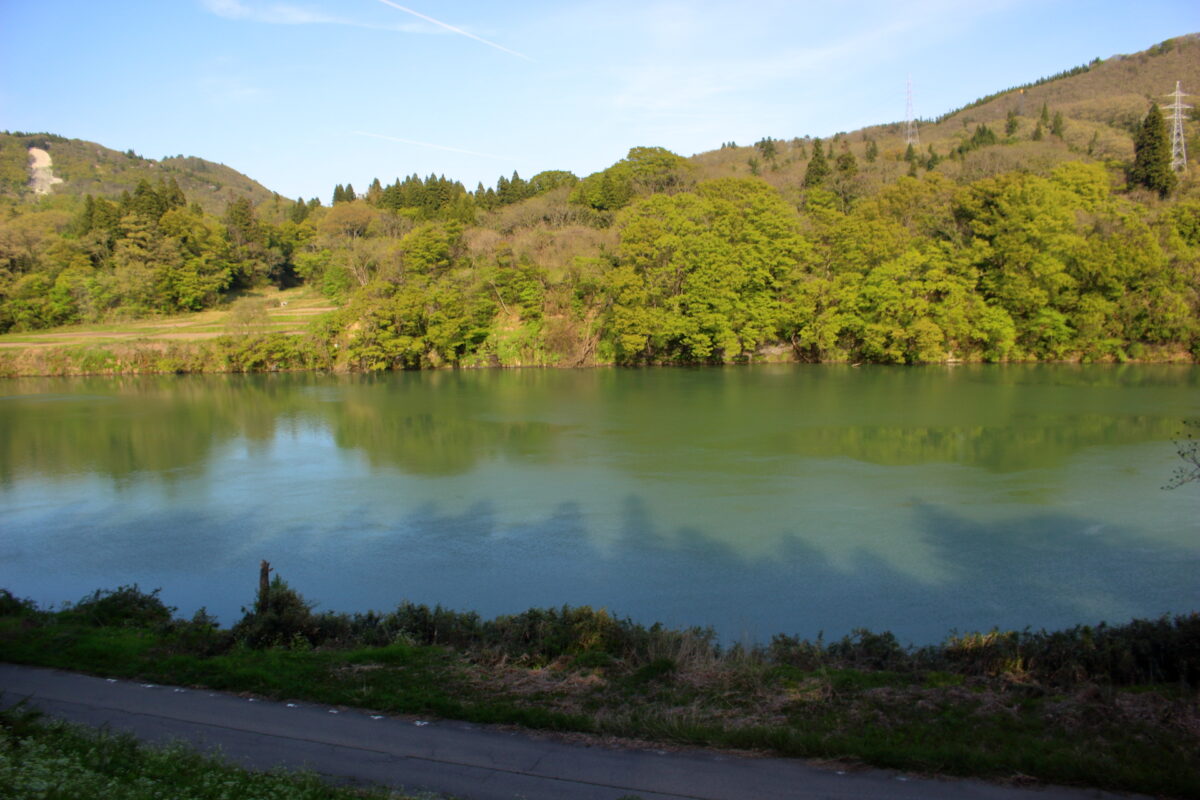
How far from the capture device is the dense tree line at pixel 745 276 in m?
35.2

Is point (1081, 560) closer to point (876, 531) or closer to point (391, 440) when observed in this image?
point (876, 531)

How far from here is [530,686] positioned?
6129 millimetres

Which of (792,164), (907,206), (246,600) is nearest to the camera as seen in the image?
(246,600)

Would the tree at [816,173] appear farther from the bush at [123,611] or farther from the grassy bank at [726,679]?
the bush at [123,611]

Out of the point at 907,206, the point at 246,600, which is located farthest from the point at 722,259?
the point at 246,600

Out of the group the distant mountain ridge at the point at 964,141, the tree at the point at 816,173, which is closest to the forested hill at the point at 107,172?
the distant mountain ridge at the point at 964,141

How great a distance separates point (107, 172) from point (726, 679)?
559 feet

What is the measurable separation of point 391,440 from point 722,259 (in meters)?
21.9

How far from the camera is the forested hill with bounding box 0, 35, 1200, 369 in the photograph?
116 ft

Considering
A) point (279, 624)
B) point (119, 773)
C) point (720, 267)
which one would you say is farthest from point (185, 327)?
point (119, 773)

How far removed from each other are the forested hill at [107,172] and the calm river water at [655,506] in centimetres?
10623

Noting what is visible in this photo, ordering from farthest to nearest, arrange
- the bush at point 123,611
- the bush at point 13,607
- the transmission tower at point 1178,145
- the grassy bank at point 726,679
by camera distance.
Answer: the transmission tower at point 1178,145 → the bush at point 13,607 → the bush at point 123,611 → the grassy bank at point 726,679

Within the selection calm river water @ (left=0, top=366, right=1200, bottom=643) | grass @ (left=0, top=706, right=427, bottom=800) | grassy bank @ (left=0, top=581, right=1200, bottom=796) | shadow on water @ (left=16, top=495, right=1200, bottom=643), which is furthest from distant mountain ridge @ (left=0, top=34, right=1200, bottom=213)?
grass @ (left=0, top=706, right=427, bottom=800)

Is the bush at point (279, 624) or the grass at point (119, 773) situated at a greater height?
the grass at point (119, 773)
